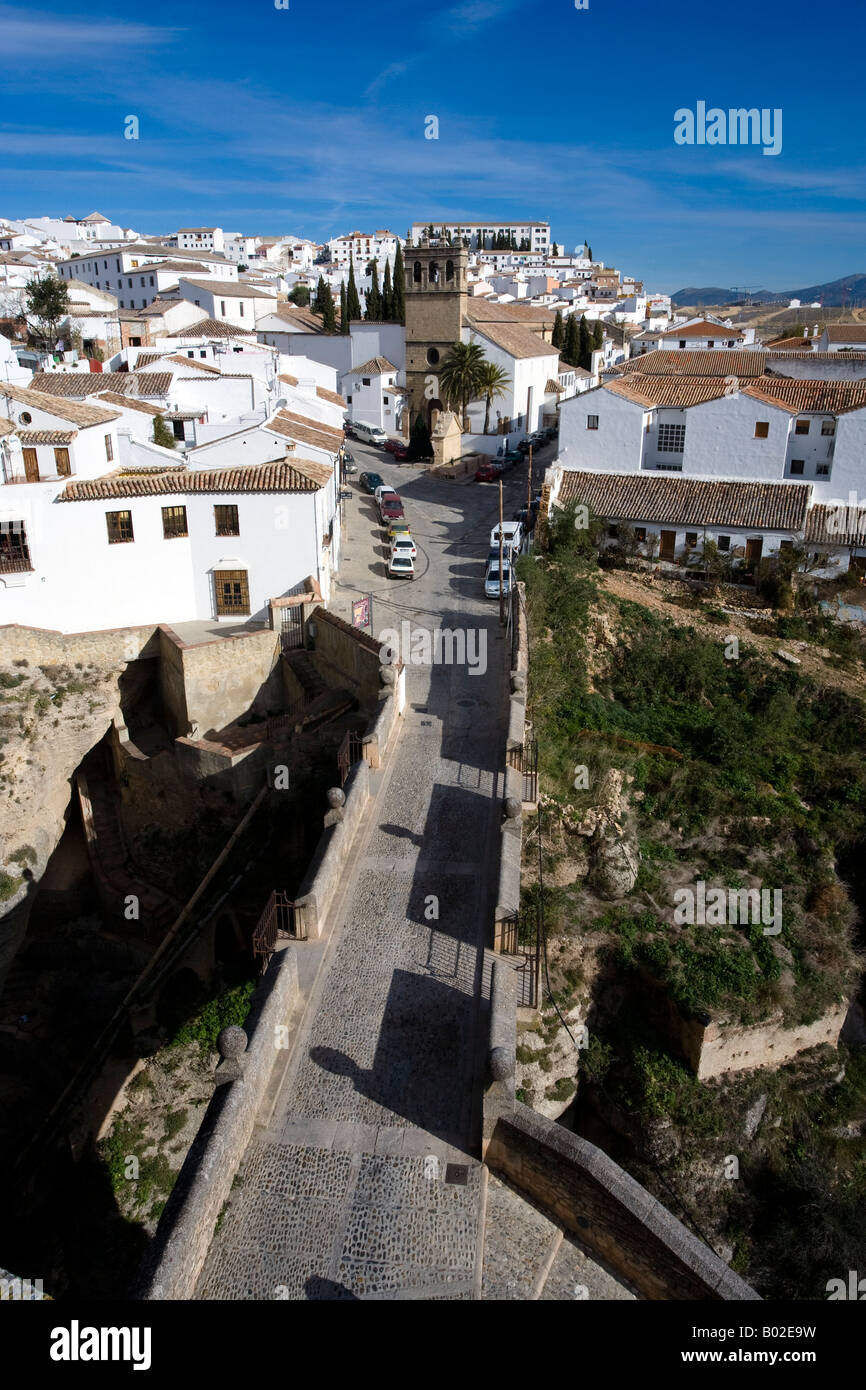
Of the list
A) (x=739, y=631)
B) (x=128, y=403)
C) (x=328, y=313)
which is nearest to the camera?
(x=739, y=631)

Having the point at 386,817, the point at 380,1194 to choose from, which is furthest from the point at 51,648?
the point at 380,1194

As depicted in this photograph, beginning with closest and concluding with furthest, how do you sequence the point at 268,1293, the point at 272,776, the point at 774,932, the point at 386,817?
the point at 268,1293 < the point at 386,817 < the point at 774,932 < the point at 272,776

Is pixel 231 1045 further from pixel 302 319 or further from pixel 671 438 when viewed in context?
pixel 302 319

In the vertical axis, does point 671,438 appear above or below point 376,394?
below

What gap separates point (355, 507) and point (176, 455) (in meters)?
13.4

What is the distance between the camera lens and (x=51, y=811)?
23.8 meters

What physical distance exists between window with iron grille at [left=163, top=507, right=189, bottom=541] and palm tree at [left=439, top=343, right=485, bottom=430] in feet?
95.9

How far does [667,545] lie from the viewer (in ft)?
111

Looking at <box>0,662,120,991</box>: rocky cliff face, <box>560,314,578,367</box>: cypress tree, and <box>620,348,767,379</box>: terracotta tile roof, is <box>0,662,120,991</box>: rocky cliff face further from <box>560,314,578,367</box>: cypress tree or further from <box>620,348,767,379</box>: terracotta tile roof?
<box>560,314,578,367</box>: cypress tree

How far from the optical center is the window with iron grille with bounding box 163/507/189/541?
1010 inches

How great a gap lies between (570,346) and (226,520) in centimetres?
5122

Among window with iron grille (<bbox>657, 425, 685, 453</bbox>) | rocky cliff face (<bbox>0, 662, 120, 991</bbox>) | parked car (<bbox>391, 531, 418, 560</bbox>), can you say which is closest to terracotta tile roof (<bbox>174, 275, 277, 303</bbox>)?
window with iron grille (<bbox>657, 425, 685, 453</bbox>)

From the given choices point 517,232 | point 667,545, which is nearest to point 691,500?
point 667,545
